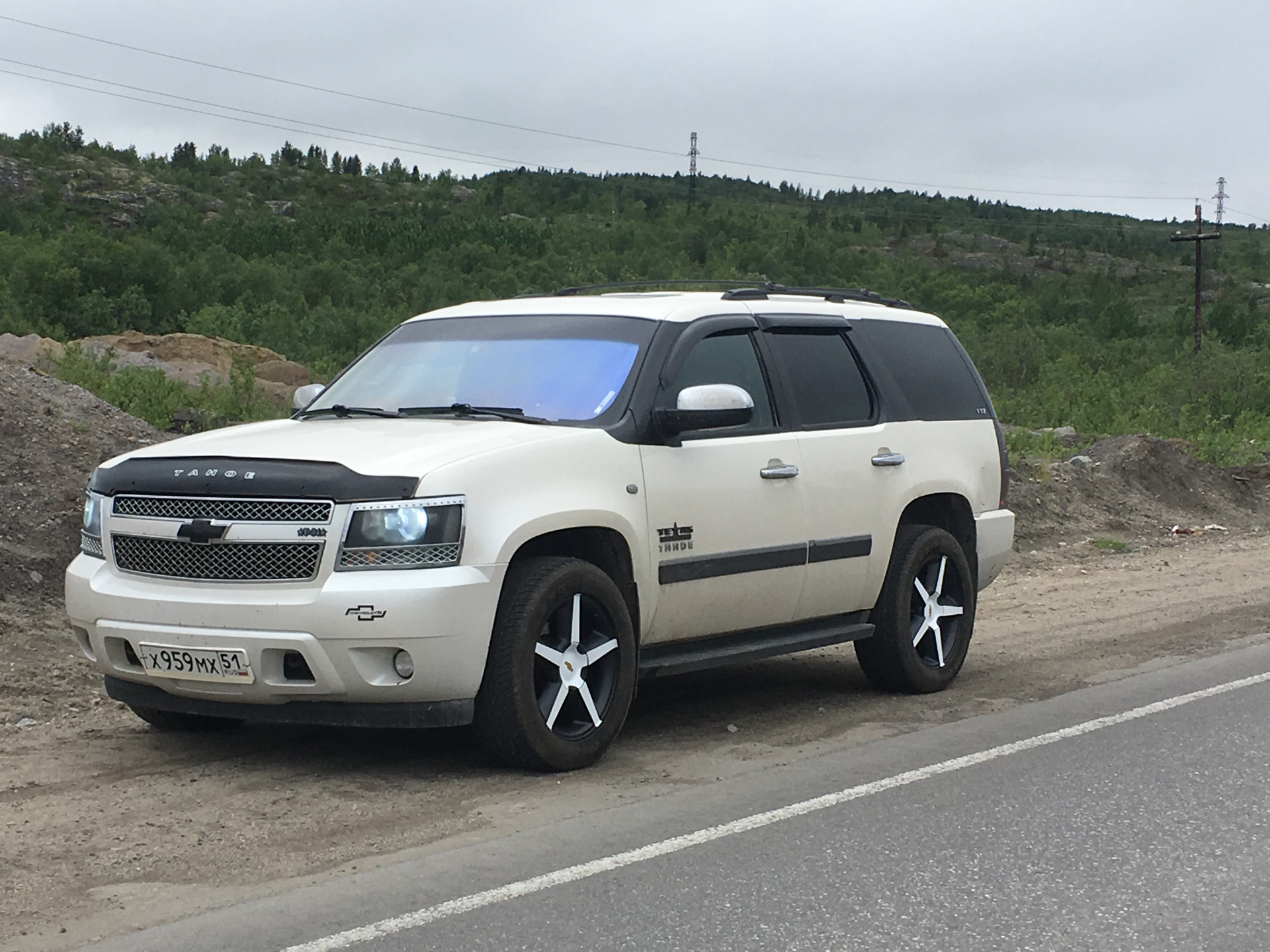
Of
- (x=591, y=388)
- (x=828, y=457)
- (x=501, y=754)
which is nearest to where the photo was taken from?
(x=501, y=754)

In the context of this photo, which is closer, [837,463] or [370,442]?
[370,442]

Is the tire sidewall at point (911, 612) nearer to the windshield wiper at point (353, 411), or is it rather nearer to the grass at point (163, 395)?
the windshield wiper at point (353, 411)

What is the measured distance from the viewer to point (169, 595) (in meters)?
5.86

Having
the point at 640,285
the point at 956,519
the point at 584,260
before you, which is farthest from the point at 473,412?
the point at 584,260

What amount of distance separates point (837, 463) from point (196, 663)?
3.15 meters

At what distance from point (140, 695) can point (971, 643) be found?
18.2 feet

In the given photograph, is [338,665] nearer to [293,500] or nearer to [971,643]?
[293,500]

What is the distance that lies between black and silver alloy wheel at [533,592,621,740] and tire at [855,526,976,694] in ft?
6.56

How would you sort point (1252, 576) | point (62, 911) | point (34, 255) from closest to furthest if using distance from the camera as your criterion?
point (62, 911) → point (1252, 576) → point (34, 255)

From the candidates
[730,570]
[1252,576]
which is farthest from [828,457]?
[1252,576]

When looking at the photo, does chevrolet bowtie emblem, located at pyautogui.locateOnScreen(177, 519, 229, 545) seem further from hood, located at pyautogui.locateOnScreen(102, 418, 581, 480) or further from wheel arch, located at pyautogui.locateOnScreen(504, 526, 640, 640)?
wheel arch, located at pyautogui.locateOnScreen(504, 526, 640, 640)

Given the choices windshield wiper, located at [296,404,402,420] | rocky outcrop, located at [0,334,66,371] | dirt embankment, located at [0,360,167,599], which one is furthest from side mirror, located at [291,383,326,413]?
rocky outcrop, located at [0,334,66,371]

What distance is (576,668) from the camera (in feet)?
20.2

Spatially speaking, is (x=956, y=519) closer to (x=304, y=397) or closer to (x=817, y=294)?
(x=817, y=294)
